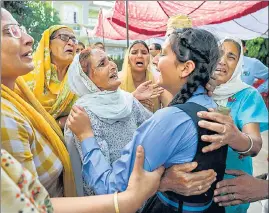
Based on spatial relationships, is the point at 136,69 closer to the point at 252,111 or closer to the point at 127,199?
the point at 252,111

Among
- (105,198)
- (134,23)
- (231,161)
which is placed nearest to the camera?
(105,198)

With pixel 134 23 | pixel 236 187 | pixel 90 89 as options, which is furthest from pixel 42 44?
pixel 134 23

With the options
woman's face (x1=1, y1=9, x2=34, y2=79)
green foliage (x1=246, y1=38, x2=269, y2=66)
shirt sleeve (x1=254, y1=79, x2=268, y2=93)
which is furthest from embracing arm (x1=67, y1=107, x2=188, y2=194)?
green foliage (x1=246, y1=38, x2=269, y2=66)

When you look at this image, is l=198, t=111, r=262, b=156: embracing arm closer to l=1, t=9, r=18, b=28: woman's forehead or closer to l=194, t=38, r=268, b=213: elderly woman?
l=194, t=38, r=268, b=213: elderly woman

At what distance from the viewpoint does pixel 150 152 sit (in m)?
1.08

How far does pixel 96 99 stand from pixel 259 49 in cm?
740

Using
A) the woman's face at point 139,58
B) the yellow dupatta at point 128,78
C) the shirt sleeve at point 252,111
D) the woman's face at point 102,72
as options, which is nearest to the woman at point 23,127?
the woman's face at point 102,72

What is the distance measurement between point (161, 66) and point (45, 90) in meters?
1.20

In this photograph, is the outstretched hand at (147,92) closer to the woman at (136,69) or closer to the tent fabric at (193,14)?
the woman at (136,69)

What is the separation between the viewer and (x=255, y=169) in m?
4.29

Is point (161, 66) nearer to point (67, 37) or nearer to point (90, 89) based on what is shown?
point (90, 89)

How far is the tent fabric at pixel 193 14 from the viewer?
219 inches

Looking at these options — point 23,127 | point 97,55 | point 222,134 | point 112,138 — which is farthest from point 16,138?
point 97,55

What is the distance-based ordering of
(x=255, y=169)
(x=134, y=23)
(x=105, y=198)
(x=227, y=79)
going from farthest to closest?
(x=134, y=23)
(x=255, y=169)
(x=227, y=79)
(x=105, y=198)
